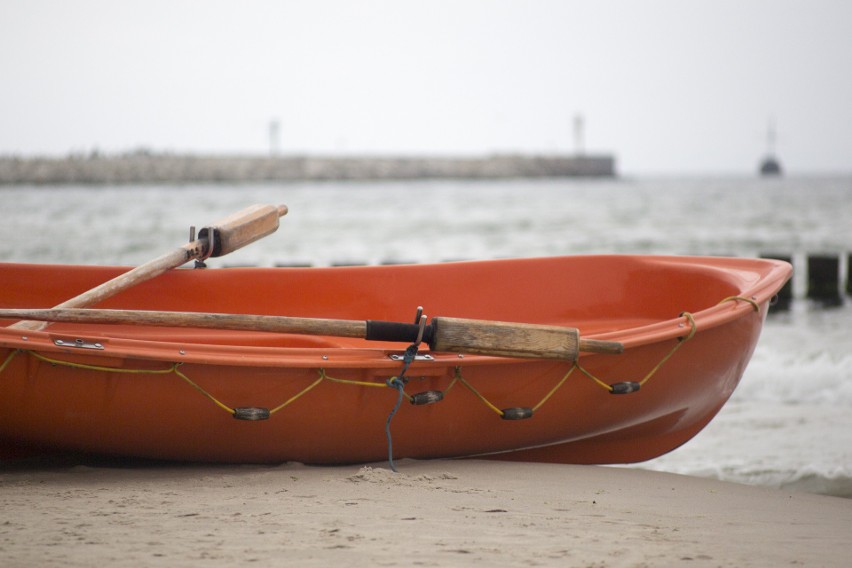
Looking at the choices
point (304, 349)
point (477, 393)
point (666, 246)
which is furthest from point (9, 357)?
point (666, 246)

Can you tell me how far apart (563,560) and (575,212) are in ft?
94.1

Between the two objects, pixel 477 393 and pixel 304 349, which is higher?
pixel 304 349

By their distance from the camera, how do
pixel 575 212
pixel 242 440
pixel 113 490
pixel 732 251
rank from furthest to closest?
1. pixel 575 212
2. pixel 732 251
3. pixel 242 440
4. pixel 113 490

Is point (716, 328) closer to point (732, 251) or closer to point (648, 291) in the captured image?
point (648, 291)

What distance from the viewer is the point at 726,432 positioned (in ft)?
16.3

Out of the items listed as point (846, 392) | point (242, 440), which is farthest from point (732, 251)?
point (242, 440)

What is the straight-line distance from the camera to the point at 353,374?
10.5 ft

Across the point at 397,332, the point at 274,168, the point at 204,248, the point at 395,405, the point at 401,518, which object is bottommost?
the point at 401,518

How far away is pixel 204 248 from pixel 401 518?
224 cm

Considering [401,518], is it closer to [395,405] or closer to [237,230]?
[395,405]

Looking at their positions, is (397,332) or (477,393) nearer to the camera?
(397,332)

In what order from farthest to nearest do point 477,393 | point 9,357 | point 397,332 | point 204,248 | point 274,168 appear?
point 274,168 → point 204,248 → point 477,393 → point 397,332 → point 9,357

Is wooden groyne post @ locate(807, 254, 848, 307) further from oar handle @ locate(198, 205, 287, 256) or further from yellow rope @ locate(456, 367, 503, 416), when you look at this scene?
yellow rope @ locate(456, 367, 503, 416)

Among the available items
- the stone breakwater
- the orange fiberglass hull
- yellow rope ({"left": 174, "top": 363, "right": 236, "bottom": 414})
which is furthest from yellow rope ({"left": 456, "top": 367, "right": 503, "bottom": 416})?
the stone breakwater
